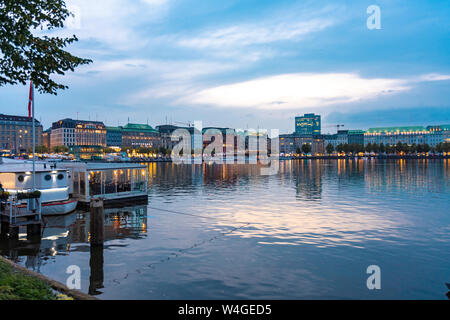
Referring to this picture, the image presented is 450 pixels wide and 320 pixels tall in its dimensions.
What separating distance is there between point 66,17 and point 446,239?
29091 mm

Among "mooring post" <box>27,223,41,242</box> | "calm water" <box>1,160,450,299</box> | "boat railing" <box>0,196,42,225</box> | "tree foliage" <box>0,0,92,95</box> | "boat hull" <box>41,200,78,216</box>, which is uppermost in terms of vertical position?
"tree foliage" <box>0,0,92,95</box>

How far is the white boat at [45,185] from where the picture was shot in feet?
115

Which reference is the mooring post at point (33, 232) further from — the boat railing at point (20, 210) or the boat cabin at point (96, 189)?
the boat cabin at point (96, 189)

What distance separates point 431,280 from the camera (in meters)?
19.1

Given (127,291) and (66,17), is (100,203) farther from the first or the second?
(66,17)

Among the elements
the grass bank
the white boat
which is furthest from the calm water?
the grass bank

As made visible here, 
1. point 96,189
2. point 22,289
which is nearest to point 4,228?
point 96,189

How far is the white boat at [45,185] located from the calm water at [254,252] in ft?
5.12

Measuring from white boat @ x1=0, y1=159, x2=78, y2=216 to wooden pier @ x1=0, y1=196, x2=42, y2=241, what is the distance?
415cm

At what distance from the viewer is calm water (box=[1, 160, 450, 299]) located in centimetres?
1811

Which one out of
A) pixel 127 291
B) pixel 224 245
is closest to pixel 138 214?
pixel 224 245

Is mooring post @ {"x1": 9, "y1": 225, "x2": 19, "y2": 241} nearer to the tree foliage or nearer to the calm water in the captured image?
the calm water

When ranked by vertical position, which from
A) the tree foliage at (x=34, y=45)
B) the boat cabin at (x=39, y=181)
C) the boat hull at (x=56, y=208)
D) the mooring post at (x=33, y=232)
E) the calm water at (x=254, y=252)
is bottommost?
the calm water at (x=254, y=252)

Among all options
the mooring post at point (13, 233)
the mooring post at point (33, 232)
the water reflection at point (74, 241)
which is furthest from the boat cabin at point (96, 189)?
the mooring post at point (13, 233)
